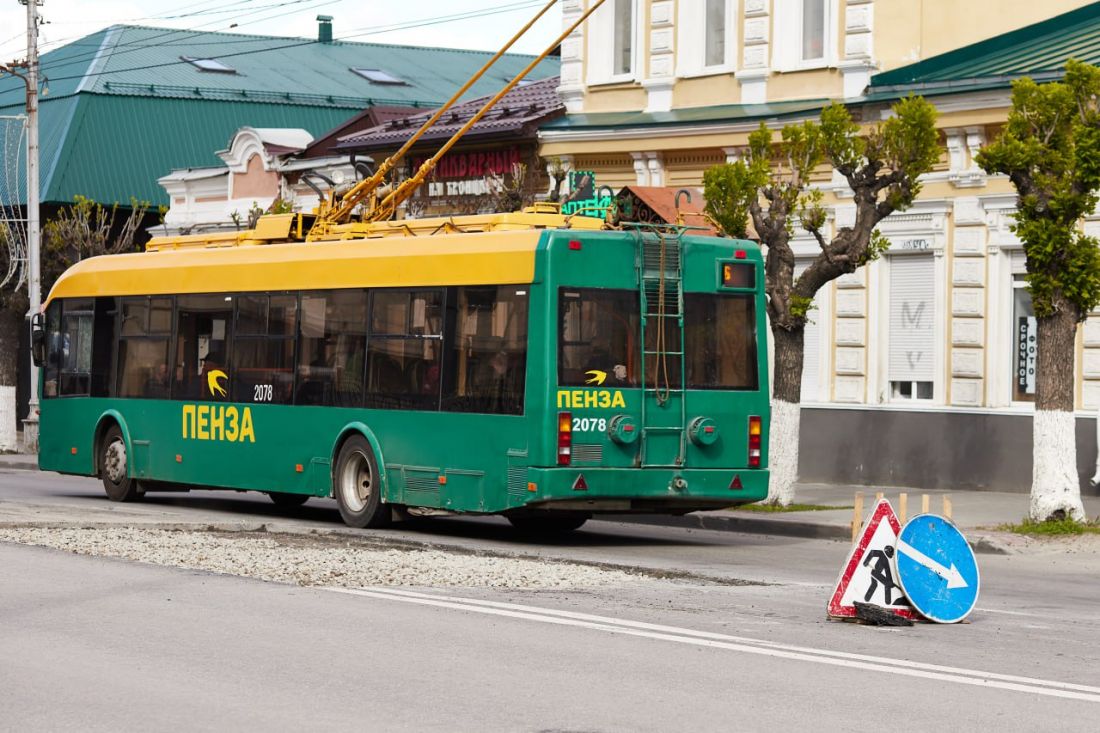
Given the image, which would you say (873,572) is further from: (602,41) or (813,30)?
(602,41)

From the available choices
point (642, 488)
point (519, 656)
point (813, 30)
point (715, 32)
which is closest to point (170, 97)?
point (715, 32)

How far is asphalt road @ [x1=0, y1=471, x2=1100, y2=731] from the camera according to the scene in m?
8.48

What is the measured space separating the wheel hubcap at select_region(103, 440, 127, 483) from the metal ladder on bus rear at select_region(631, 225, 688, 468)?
8.22 m

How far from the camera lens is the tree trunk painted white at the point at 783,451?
22422 mm

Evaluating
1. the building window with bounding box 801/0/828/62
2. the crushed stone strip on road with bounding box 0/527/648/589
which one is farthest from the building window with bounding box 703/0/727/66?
the crushed stone strip on road with bounding box 0/527/648/589

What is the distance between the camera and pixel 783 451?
22.6 metres

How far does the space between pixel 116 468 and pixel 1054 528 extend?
36.6ft

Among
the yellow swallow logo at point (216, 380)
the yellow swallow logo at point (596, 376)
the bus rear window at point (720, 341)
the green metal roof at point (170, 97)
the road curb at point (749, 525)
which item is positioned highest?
the green metal roof at point (170, 97)

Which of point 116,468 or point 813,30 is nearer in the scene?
point 116,468

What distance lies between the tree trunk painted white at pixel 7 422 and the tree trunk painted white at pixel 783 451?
20422 millimetres

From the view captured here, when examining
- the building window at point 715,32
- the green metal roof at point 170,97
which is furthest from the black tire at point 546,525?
the green metal roof at point 170,97

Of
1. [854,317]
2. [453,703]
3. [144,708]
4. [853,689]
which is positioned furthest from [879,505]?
[854,317]

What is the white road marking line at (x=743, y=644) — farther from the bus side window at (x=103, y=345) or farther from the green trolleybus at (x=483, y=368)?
the bus side window at (x=103, y=345)

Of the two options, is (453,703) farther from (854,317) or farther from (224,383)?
(854,317)
